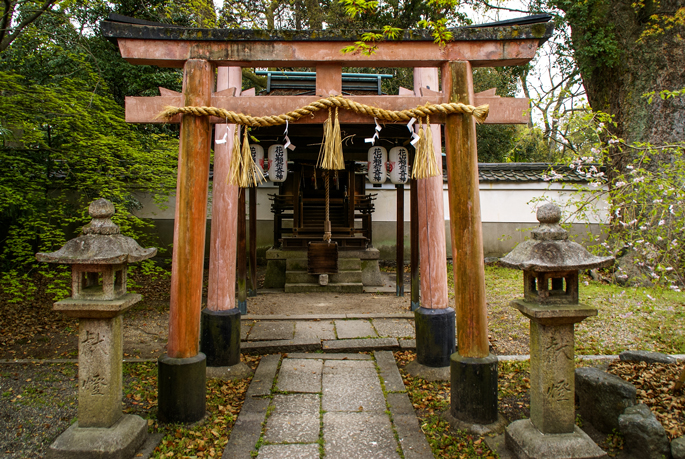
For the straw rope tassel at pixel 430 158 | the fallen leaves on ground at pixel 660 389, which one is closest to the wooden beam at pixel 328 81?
the straw rope tassel at pixel 430 158

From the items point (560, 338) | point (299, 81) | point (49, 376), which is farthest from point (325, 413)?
point (299, 81)

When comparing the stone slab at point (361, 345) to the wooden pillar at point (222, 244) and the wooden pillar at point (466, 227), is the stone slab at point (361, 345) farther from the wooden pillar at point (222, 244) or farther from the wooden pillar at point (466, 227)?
the wooden pillar at point (466, 227)

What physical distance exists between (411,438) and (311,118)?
2.87 meters

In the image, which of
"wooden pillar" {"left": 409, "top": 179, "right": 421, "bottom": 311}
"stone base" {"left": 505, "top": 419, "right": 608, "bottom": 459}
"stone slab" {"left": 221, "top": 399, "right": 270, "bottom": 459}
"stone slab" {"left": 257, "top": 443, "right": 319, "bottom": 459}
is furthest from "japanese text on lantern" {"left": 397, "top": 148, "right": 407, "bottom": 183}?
"stone slab" {"left": 257, "top": 443, "right": 319, "bottom": 459}

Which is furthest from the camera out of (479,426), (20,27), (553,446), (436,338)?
(20,27)

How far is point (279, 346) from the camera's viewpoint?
516 cm

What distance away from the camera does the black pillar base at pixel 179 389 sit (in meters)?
3.28

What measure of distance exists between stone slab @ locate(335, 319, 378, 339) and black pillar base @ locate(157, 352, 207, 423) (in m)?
2.55

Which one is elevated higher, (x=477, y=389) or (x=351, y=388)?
(x=477, y=389)

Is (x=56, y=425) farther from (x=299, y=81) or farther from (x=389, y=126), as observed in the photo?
(x=299, y=81)

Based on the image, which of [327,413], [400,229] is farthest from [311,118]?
[400,229]

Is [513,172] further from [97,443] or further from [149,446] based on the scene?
[97,443]

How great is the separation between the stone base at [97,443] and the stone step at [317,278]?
617cm

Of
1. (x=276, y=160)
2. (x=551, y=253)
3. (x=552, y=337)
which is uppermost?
(x=276, y=160)
